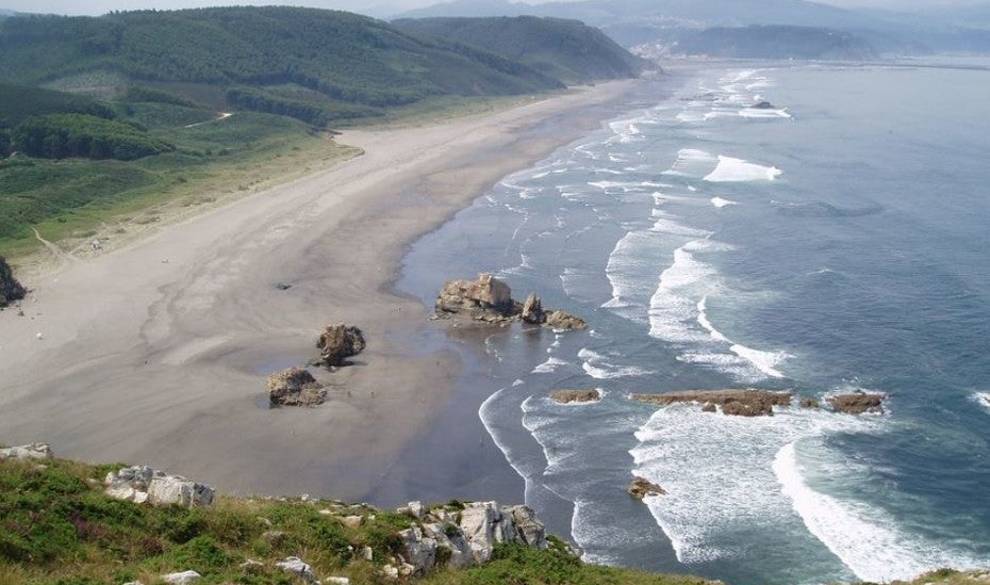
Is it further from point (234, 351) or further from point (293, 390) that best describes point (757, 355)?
point (234, 351)

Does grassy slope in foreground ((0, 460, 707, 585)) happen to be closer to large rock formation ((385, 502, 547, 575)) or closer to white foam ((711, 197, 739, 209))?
large rock formation ((385, 502, 547, 575))

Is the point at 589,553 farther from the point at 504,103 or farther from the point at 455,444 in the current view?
the point at 504,103

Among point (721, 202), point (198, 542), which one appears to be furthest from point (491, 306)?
point (721, 202)

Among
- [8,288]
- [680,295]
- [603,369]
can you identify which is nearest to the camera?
[603,369]

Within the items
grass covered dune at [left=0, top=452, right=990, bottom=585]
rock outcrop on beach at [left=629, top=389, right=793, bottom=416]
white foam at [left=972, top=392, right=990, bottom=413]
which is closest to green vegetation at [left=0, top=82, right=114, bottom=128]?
rock outcrop on beach at [left=629, top=389, right=793, bottom=416]

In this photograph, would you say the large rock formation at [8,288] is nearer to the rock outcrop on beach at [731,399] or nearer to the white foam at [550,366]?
the white foam at [550,366]

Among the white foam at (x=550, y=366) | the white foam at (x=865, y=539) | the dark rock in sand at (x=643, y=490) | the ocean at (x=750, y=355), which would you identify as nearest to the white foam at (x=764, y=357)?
the ocean at (x=750, y=355)

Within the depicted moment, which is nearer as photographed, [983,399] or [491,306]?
[983,399]
